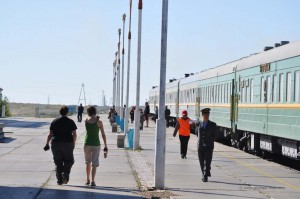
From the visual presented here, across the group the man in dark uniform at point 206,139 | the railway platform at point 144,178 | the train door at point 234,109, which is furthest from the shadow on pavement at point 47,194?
the train door at point 234,109

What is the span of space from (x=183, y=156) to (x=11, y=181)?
891 centimetres

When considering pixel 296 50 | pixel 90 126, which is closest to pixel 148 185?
pixel 90 126

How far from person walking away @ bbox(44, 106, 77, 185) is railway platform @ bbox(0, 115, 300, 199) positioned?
294 millimetres

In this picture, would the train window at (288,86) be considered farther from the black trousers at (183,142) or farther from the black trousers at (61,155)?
the black trousers at (61,155)

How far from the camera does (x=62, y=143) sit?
16.5 m

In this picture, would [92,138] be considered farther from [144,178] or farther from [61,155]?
A: [144,178]

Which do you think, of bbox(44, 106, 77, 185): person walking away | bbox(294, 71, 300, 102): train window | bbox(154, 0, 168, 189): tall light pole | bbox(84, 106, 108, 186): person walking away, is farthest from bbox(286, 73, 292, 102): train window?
bbox(44, 106, 77, 185): person walking away

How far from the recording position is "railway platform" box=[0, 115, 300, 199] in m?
15.3

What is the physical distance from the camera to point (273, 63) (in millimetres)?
23625

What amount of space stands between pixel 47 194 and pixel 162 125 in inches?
116

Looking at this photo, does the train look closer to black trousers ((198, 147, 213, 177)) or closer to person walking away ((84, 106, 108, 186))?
black trousers ((198, 147, 213, 177))

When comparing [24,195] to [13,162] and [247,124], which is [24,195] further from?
[247,124]

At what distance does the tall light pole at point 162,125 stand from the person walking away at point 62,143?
6.03ft

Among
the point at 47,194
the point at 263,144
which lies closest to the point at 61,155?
the point at 47,194
